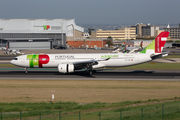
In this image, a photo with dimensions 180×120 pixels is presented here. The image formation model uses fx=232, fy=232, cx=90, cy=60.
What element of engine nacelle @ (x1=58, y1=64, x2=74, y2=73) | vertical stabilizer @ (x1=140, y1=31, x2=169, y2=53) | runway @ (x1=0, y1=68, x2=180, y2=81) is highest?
vertical stabilizer @ (x1=140, y1=31, x2=169, y2=53)

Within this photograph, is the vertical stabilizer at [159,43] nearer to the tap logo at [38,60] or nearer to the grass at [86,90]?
the grass at [86,90]

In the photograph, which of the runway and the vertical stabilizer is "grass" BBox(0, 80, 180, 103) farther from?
the vertical stabilizer

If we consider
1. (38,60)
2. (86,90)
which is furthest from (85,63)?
(86,90)

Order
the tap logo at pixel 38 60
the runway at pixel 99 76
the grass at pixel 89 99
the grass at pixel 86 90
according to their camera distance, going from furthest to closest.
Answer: the tap logo at pixel 38 60, the runway at pixel 99 76, the grass at pixel 86 90, the grass at pixel 89 99

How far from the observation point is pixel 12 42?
123438mm

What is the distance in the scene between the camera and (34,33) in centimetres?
14838

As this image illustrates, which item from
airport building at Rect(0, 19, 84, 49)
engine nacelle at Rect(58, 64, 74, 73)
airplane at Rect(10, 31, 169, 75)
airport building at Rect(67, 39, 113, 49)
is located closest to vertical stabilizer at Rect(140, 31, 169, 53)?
airplane at Rect(10, 31, 169, 75)

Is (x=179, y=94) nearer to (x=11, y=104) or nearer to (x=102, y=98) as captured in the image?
(x=102, y=98)

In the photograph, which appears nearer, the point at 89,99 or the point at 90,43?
the point at 89,99

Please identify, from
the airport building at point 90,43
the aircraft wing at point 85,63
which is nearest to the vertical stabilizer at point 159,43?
the aircraft wing at point 85,63

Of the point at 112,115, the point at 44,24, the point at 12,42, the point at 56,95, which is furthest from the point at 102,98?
the point at 44,24

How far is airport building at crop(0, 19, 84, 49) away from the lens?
126 m

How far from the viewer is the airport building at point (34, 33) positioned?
12639 centimetres

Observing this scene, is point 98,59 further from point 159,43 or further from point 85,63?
point 159,43
